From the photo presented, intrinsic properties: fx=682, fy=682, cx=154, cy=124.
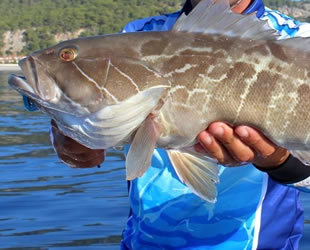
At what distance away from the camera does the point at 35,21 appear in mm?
110312

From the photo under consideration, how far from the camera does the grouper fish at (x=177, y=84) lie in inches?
115

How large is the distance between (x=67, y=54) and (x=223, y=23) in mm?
705

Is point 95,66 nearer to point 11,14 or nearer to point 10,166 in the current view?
point 10,166

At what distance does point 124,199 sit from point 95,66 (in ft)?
19.1

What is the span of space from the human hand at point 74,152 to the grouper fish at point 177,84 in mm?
369

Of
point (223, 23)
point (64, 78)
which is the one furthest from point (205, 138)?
point (64, 78)

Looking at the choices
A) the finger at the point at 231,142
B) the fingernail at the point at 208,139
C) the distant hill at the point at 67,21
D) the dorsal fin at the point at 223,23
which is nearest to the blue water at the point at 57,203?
the finger at the point at 231,142

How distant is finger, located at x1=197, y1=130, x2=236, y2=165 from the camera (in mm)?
3006

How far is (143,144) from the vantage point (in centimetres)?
290

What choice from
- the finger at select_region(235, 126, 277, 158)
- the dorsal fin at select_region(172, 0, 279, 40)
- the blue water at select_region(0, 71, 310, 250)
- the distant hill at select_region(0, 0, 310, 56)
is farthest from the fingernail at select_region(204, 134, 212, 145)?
the distant hill at select_region(0, 0, 310, 56)

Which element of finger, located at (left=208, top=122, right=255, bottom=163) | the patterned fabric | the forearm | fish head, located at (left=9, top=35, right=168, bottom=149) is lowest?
the patterned fabric

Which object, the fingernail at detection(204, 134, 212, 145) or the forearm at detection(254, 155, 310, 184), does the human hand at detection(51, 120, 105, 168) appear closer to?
the fingernail at detection(204, 134, 212, 145)

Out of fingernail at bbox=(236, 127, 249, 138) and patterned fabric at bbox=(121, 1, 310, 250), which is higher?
fingernail at bbox=(236, 127, 249, 138)

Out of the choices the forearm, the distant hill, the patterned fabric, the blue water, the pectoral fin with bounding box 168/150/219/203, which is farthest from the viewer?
the distant hill
